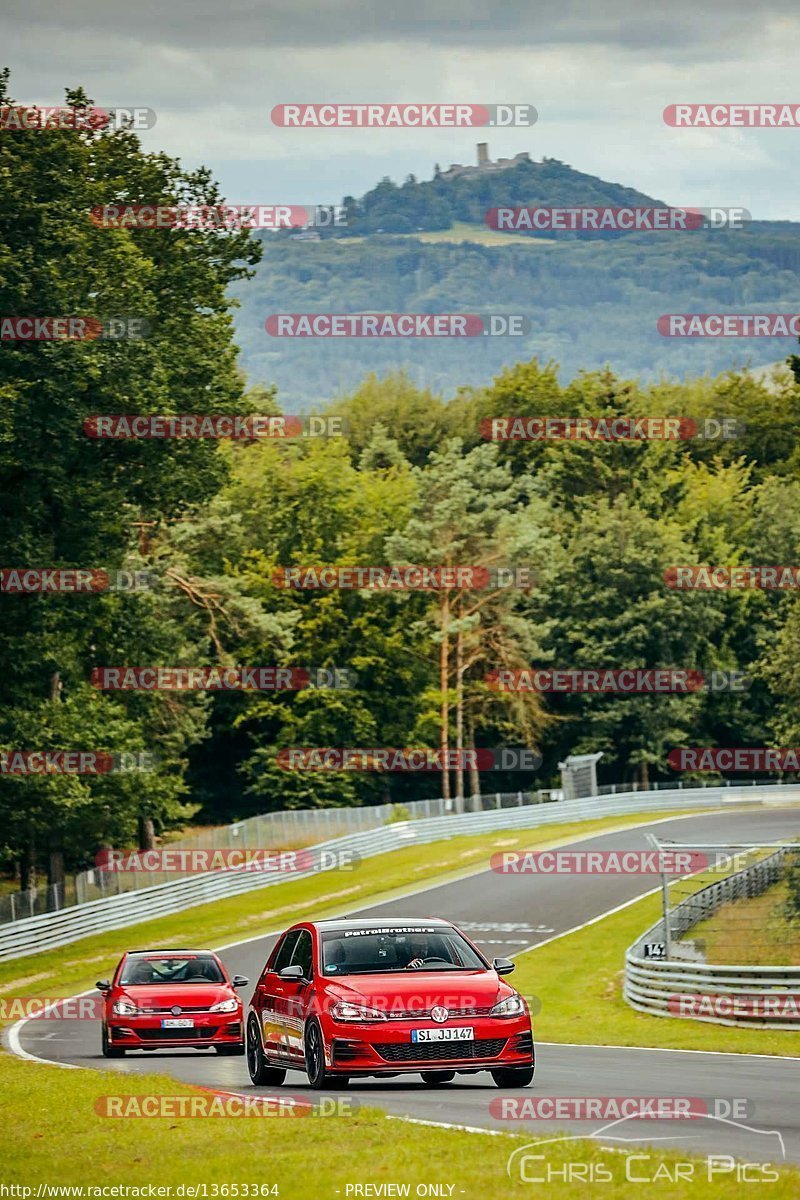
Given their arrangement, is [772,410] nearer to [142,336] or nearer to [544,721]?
[544,721]

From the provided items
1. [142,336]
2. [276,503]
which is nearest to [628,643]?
[276,503]

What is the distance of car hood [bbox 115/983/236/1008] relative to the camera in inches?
882

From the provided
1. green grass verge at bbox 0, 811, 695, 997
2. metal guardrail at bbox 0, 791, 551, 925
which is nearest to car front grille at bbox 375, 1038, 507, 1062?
green grass verge at bbox 0, 811, 695, 997

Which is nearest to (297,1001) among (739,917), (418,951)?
(418,951)

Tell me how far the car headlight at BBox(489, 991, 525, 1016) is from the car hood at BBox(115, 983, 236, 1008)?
7407mm

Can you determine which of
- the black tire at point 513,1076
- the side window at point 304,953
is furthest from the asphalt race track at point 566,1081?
the side window at point 304,953

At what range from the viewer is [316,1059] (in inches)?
627

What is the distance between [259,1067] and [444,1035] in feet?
9.29

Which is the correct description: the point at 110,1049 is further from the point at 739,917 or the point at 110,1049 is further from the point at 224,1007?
the point at 739,917

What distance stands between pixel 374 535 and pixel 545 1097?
7630 cm

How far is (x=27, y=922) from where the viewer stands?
45719mm

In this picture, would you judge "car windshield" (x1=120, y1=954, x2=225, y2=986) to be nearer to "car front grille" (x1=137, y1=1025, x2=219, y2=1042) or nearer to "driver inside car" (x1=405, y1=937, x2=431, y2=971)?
Result: "car front grille" (x1=137, y1=1025, x2=219, y2=1042)

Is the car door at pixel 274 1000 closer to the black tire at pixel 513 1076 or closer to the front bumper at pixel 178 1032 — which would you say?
the black tire at pixel 513 1076

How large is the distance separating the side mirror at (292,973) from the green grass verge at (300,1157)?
8.08 feet
